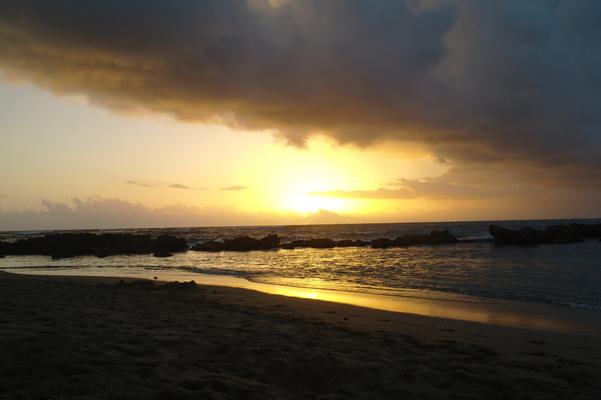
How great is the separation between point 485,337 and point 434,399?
4.14 meters

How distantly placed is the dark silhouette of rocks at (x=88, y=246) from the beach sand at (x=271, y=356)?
32.1 meters

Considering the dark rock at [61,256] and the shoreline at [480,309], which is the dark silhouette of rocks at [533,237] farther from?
the dark rock at [61,256]

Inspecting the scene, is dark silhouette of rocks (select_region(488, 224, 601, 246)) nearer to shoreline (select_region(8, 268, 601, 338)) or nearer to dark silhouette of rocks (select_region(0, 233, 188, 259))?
dark silhouette of rocks (select_region(0, 233, 188, 259))

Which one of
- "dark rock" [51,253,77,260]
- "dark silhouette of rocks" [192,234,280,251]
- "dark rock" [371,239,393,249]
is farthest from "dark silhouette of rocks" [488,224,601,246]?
"dark rock" [51,253,77,260]

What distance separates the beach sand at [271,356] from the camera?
480 cm

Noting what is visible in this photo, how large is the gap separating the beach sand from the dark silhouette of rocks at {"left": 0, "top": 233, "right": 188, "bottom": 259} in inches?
1264

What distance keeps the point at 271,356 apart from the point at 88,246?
4135 centimetres

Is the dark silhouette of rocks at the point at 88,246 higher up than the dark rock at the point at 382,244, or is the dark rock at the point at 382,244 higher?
the dark silhouette of rocks at the point at 88,246

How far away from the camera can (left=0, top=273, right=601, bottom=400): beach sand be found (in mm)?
4797

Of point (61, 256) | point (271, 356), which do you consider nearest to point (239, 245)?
point (61, 256)

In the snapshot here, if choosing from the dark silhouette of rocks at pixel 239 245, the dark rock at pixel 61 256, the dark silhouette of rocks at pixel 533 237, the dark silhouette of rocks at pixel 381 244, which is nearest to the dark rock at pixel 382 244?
the dark silhouette of rocks at pixel 381 244

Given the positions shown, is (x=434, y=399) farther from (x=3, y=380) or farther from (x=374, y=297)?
(x=374, y=297)

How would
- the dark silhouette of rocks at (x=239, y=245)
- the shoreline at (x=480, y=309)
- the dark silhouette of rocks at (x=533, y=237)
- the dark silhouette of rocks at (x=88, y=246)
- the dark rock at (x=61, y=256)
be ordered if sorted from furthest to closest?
the dark silhouette of rocks at (x=239, y=245) → the dark silhouette of rocks at (x=533, y=237) → the dark silhouette of rocks at (x=88, y=246) → the dark rock at (x=61, y=256) → the shoreline at (x=480, y=309)

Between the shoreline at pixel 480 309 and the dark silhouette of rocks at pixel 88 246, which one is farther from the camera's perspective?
the dark silhouette of rocks at pixel 88 246
